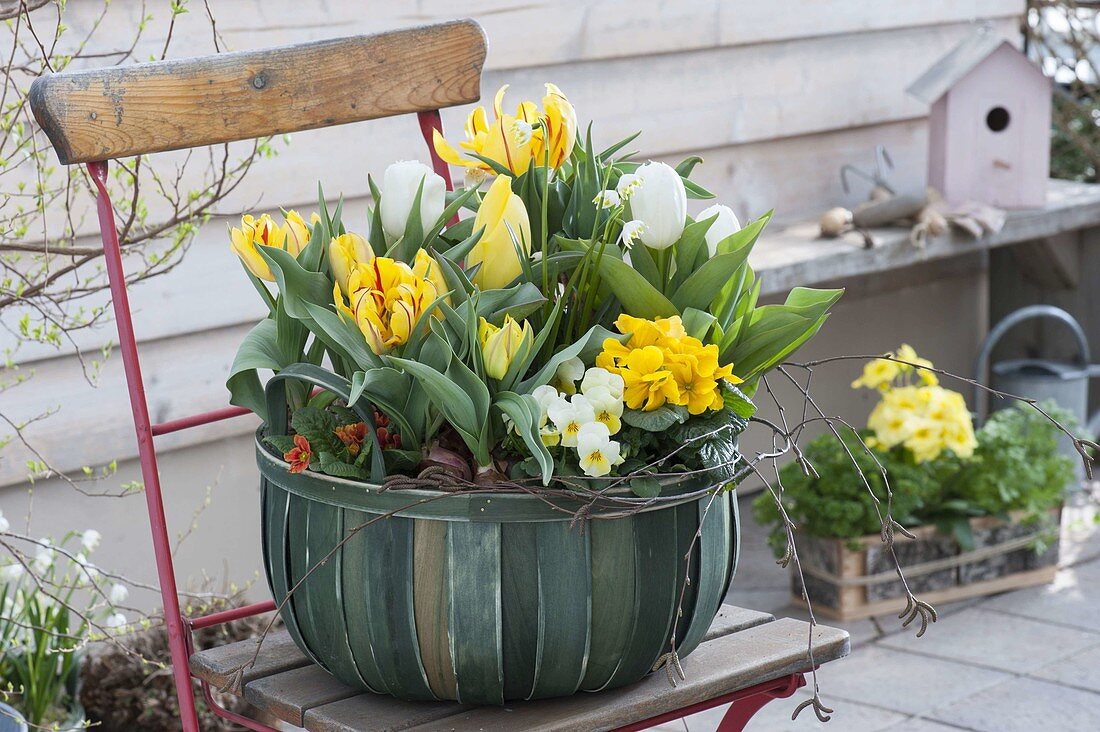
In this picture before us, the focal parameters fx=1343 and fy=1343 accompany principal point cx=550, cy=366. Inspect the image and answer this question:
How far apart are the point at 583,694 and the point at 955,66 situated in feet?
7.71

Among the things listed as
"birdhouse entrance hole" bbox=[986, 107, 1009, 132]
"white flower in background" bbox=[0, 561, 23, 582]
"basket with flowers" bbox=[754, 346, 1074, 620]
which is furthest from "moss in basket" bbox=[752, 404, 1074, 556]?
"white flower in background" bbox=[0, 561, 23, 582]

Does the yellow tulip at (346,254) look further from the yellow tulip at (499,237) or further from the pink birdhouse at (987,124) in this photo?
the pink birdhouse at (987,124)

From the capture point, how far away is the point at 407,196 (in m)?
1.09

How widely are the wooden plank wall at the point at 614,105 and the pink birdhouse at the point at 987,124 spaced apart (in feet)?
0.65

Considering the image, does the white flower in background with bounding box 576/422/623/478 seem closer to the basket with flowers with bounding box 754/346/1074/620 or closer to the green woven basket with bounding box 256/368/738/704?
the green woven basket with bounding box 256/368/738/704

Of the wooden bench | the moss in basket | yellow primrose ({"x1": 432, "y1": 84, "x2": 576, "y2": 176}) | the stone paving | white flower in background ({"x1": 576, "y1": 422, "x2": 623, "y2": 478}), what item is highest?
yellow primrose ({"x1": 432, "y1": 84, "x2": 576, "y2": 176})

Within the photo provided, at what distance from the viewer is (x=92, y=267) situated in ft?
6.95

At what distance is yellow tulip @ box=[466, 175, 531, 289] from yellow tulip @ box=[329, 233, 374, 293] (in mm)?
85

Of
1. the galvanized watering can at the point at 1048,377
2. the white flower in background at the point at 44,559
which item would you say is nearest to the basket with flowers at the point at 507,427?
the white flower in background at the point at 44,559

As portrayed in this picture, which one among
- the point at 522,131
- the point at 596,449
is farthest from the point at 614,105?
the point at 596,449

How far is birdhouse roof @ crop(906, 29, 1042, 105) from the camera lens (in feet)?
9.84

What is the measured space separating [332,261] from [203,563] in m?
1.44

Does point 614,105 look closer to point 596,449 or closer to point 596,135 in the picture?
point 596,135

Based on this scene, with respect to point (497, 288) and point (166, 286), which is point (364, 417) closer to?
point (497, 288)
